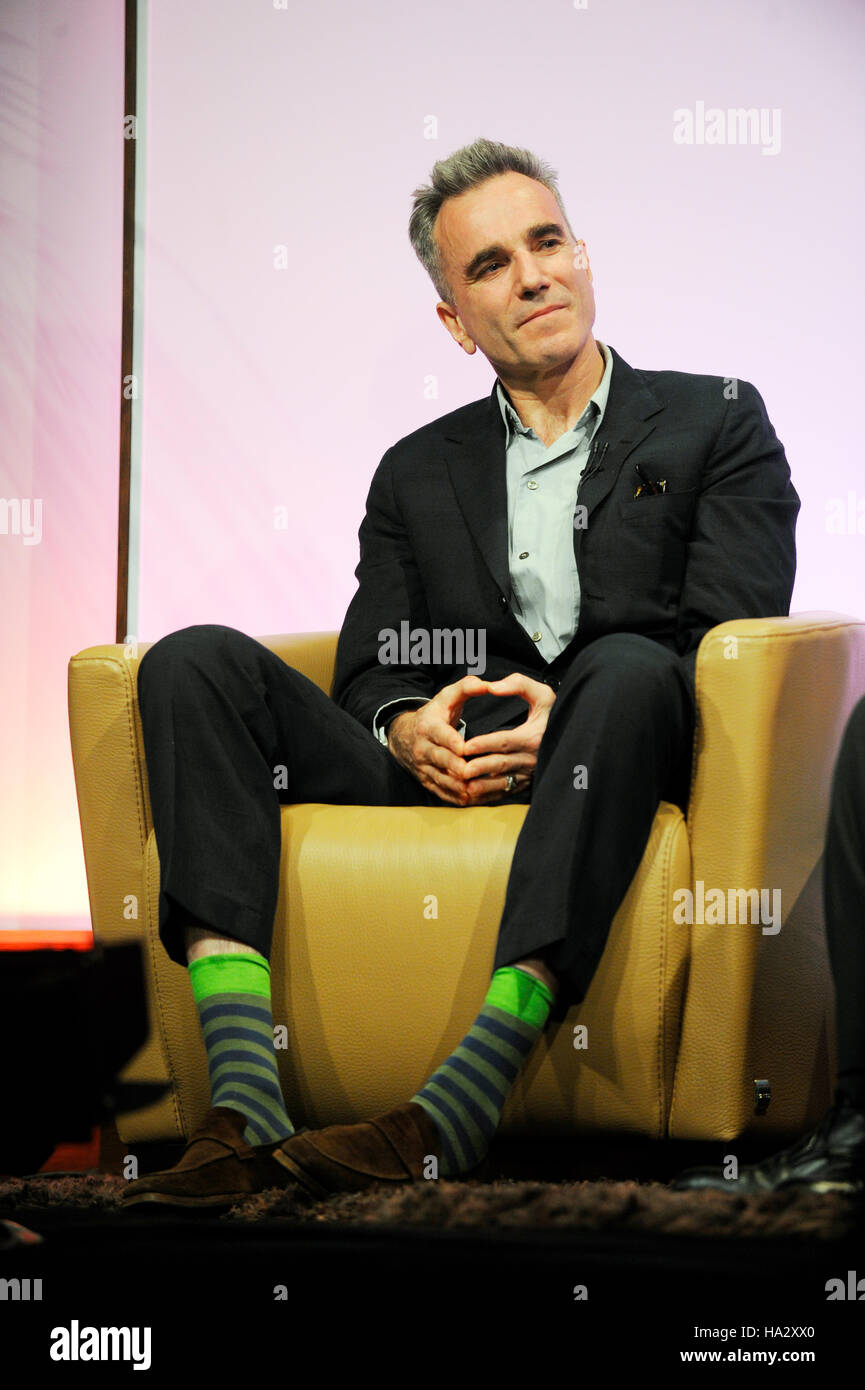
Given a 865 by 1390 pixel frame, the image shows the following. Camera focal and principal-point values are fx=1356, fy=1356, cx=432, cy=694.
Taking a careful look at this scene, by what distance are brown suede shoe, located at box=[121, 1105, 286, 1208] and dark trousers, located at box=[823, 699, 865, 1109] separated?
0.52 meters

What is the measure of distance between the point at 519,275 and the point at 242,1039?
46.0 inches

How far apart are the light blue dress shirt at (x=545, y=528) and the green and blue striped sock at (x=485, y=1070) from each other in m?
0.54

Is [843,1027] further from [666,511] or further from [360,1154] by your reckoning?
[666,511]

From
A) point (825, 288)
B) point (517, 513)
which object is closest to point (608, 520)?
point (517, 513)

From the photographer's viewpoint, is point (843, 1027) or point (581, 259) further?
point (581, 259)

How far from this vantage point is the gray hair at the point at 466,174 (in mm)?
2002

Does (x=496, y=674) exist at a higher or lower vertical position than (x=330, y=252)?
lower

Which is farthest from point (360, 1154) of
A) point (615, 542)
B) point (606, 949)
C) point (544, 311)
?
point (544, 311)

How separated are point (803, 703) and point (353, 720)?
1.84ft

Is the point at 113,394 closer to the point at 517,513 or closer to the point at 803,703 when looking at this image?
the point at 517,513

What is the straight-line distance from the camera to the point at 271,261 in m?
2.78

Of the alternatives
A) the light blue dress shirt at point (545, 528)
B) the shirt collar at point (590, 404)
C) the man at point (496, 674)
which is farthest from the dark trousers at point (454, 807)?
the shirt collar at point (590, 404)

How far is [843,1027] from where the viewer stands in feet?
3.86
